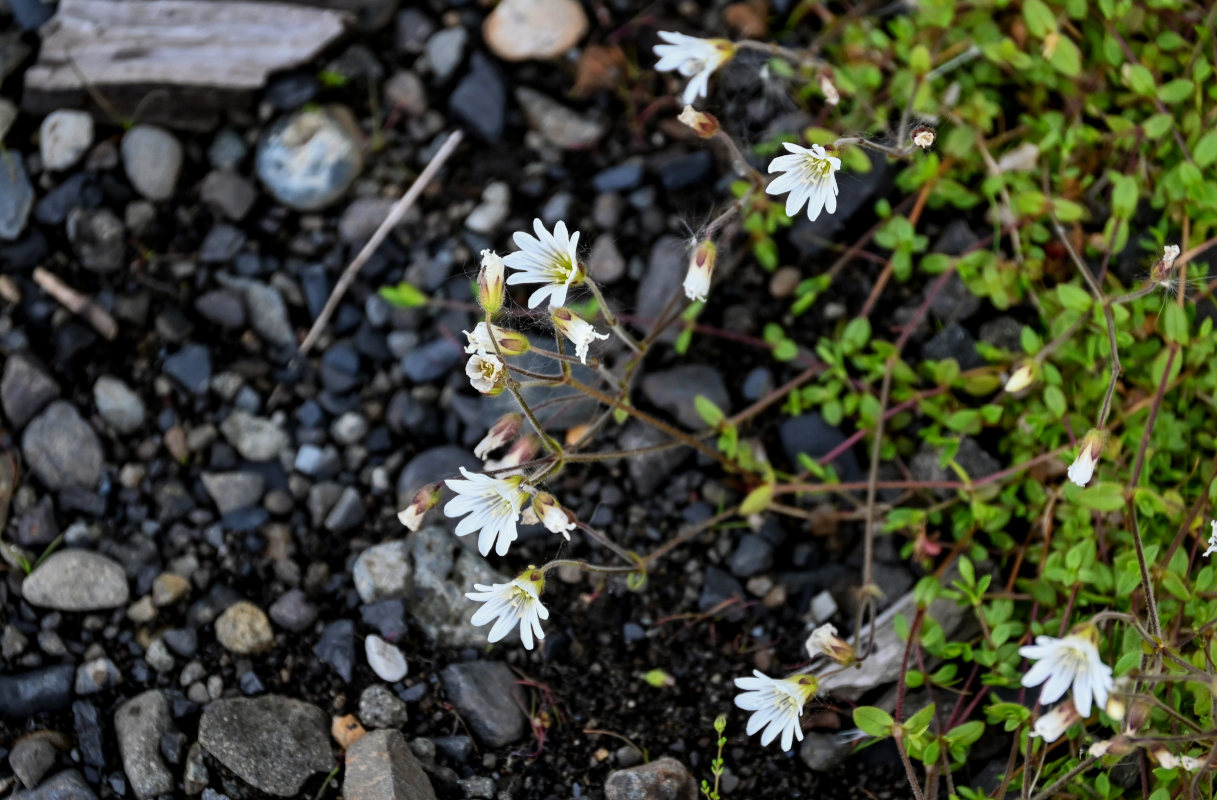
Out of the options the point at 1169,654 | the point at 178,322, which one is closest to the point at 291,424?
the point at 178,322

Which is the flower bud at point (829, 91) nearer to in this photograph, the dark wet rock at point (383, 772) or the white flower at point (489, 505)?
the white flower at point (489, 505)

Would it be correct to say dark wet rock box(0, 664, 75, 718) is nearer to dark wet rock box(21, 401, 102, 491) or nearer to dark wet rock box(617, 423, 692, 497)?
dark wet rock box(21, 401, 102, 491)

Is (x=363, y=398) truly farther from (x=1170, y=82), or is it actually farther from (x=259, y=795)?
(x=1170, y=82)

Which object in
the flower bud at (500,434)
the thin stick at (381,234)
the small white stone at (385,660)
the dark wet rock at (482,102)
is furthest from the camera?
the dark wet rock at (482,102)

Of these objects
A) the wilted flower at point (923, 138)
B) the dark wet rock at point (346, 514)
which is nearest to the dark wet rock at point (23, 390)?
the dark wet rock at point (346, 514)

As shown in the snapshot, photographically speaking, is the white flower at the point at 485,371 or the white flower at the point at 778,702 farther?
the white flower at the point at 778,702

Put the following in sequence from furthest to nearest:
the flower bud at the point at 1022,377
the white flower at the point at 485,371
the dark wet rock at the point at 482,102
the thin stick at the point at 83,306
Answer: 1. the dark wet rock at the point at 482,102
2. the thin stick at the point at 83,306
3. the flower bud at the point at 1022,377
4. the white flower at the point at 485,371
